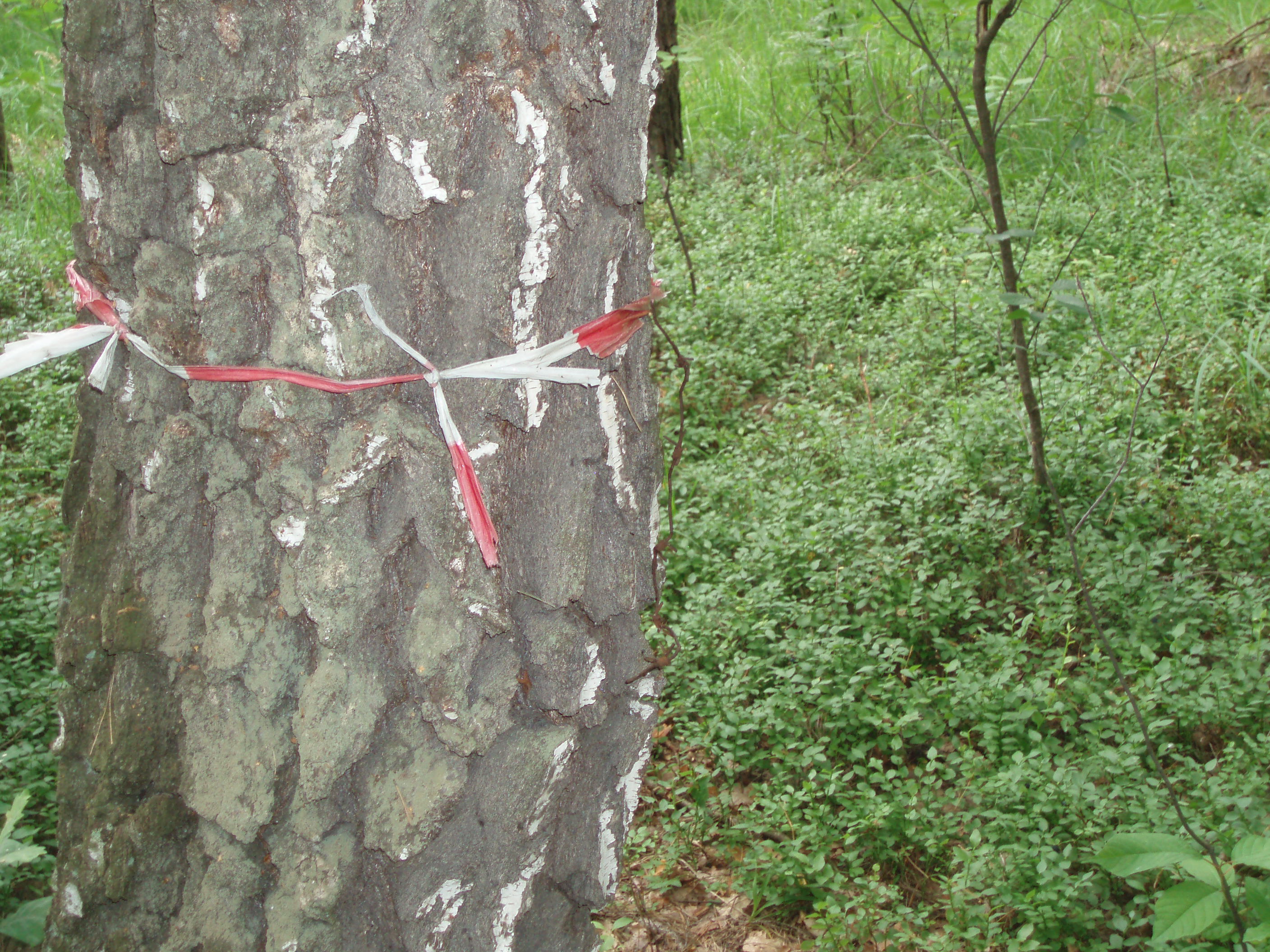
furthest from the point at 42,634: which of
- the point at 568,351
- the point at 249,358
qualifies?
the point at 568,351

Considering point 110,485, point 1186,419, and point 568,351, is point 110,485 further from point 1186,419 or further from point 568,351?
point 1186,419

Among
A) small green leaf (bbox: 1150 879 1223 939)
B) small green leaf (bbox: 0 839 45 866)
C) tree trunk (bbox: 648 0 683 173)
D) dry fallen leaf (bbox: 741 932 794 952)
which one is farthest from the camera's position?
tree trunk (bbox: 648 0 683 173)

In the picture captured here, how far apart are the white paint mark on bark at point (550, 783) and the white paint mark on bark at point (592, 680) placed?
0.05 m

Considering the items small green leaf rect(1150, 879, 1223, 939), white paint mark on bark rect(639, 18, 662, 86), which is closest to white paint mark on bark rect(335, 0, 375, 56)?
white paint mark on bark rect(639, 18, 662, 86)

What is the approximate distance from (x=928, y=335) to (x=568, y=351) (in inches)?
130

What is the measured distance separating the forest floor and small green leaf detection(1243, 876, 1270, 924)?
23 cm

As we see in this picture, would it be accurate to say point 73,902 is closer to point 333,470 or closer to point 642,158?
point 333,470

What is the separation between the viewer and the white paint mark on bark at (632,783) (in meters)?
1.50

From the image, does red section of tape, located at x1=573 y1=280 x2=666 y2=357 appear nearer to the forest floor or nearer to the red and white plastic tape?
the red and white plastic tape

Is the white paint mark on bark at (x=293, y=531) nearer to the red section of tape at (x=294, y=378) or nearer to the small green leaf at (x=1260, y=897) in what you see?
the red section of tape at (x=294, y=378)

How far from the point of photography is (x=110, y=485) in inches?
52.0

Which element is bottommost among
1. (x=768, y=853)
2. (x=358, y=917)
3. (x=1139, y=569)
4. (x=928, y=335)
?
(x=768, y=853)

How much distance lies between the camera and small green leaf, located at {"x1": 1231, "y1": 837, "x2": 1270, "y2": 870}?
5.56 ft

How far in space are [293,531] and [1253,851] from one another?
5.43 ft
